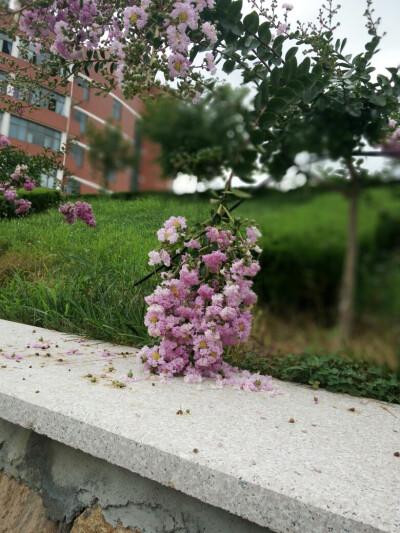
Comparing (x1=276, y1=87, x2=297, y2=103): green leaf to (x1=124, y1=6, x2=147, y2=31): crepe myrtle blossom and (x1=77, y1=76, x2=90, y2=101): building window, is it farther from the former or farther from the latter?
(x1=77, y1=76, x2=90, y2=101): building window

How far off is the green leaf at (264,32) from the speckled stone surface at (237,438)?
5.18 feet

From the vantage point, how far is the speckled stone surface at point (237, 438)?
37.9 inches

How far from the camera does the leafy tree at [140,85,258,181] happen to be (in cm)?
175

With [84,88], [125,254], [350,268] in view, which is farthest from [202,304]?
[84,88]

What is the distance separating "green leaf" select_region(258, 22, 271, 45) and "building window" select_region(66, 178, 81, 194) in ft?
6.92

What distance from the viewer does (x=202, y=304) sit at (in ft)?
6.39

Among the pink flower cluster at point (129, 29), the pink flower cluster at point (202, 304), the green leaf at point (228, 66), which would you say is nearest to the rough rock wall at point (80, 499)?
the pink flower cluster at point (202, 304)

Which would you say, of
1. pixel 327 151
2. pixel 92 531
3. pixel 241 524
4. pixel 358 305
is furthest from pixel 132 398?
pixel 327 151

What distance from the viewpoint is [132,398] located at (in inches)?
62.2

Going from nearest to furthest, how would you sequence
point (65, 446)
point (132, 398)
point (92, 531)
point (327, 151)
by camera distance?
point (92, 531) < point (65, 446) < point (132, 398) < point (327, 151)

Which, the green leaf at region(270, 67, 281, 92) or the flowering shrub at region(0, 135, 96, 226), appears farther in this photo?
the flowering shrub at region(0, 135, 96, 226)

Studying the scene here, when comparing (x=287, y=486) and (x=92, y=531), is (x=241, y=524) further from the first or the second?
(x=92, y=531)

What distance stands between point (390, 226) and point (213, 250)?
68 cm

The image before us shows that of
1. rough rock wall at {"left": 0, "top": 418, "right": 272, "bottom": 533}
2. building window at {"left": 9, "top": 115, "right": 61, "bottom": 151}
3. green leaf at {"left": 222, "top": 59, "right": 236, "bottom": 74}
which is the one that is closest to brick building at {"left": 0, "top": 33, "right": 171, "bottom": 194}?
building window at {"left": 9, "top": 115, "right": 61, "bottom": 151}
